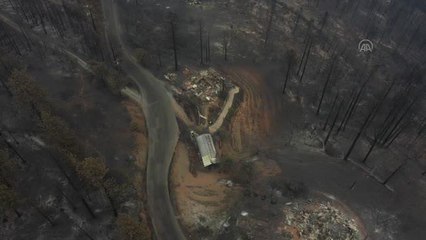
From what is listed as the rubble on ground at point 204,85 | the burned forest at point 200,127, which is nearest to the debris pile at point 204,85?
the rubble on ground at point 204,85

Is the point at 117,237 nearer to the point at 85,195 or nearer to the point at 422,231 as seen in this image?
the point at 85,195

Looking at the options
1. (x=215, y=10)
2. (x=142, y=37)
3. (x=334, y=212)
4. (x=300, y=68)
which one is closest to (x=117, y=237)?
(x=334, y=212)

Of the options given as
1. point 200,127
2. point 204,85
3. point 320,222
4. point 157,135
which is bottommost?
point 320,222

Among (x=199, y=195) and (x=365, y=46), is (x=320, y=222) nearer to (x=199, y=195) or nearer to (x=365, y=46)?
(x=199, y=195)

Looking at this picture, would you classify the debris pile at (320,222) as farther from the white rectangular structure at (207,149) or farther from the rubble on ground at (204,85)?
the rubble on ground at (204,85)

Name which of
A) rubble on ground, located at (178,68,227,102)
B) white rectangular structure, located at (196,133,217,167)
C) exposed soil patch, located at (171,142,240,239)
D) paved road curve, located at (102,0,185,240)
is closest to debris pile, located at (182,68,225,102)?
rubble on ground, located at (178,68,227,102)

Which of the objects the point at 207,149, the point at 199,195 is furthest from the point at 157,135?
the point at 199,195
